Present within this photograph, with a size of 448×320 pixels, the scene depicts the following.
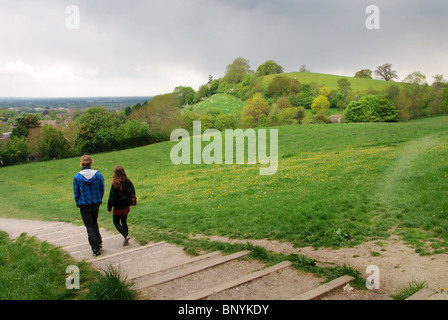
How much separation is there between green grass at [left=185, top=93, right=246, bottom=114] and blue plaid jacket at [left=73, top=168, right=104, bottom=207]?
101 m

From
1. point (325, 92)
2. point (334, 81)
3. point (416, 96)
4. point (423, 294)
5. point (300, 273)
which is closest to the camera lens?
point (423, 294)

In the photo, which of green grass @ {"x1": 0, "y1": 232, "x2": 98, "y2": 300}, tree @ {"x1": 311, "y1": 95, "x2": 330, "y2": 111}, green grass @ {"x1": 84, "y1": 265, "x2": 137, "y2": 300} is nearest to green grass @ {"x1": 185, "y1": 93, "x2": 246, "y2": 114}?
tree @ {"x1": 311, "y1": 95, "x2": 330, "y2": 111}

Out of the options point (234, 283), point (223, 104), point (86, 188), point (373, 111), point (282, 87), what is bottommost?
point (234, 283)

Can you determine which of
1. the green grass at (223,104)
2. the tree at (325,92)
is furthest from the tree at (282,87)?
the green grass at (223,104)

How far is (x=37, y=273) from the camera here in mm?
6211

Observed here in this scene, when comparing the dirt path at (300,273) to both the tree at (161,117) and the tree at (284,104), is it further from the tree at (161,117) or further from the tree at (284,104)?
the tree at (284,104)

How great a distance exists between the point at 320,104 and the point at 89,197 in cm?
8910

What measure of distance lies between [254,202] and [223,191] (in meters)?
3.54

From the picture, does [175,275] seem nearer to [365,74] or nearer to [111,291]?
[111,291]

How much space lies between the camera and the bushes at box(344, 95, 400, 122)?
65.5 m

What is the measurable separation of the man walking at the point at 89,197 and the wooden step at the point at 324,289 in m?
6.04

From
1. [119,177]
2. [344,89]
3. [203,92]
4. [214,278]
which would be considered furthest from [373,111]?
[203,92]
